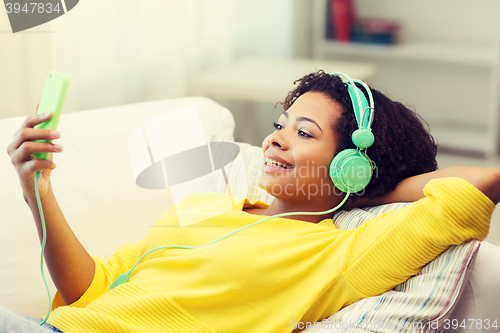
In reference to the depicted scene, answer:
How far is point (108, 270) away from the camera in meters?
1.03

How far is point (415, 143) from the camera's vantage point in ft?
3.45

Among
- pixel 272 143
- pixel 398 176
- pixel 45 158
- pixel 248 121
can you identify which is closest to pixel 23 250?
pixel 45 158

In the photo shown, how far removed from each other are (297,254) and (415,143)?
371 mm

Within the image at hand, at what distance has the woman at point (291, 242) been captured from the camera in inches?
32.8

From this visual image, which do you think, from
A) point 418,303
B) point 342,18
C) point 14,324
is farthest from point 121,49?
point 342,18

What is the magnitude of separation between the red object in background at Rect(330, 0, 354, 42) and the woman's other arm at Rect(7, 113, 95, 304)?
271cm

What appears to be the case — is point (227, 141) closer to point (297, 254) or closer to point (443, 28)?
point (297, 254)

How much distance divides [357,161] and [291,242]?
21 cm

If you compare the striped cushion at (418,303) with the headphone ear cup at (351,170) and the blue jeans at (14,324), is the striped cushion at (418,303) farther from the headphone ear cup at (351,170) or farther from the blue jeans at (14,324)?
the blue jeans at (14,324)

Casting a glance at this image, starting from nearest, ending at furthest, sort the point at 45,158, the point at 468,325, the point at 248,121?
A: the point at 45,158 < the point at 468,325 < the point at 248,121

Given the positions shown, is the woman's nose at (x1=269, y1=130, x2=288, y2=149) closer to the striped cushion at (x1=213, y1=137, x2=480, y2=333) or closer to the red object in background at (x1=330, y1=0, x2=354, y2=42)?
the striped cushion at (x1=213, y1=137, x2=480, y2=333)

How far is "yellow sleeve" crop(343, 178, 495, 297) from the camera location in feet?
2.67

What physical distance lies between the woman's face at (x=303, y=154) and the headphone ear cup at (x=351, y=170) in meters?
0.04

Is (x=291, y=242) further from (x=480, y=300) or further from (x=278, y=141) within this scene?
(x=480, y=300)
